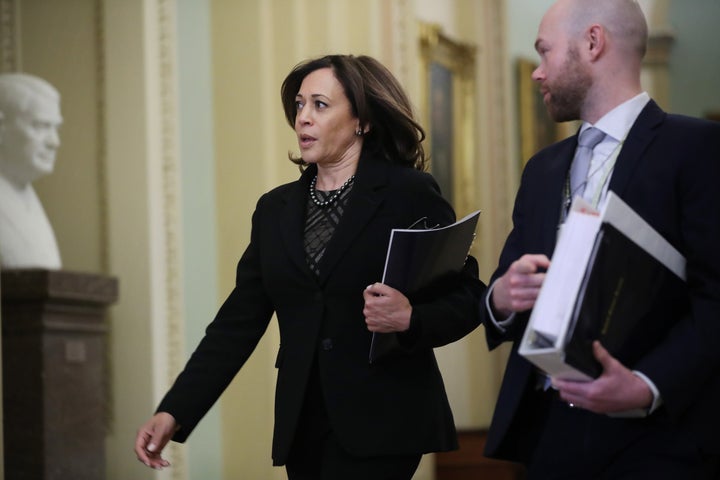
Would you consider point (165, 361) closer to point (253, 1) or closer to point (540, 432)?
A: point (253, 1)

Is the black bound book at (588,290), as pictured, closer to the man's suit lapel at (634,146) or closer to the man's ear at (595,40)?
the man's suit lapel at (634,146)

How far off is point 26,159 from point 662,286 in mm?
4562

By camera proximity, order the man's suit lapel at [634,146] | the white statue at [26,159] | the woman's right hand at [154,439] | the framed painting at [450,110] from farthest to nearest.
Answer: the framed painting at [450,110] < the white statue at [26,159] < the woman's right hand at [154,439] < the man's suit lapel at [634,146]

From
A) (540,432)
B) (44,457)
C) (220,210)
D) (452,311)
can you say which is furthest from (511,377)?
(220,210)

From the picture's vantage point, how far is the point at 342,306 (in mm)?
3256

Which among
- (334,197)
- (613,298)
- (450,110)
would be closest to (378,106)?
(334,197)

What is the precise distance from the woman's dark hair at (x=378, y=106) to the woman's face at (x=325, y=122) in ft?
0.09

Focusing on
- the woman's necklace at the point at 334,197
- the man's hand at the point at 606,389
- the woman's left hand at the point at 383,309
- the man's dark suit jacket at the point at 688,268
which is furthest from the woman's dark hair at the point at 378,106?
the man's hand at the point at 606,389

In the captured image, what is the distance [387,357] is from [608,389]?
107 cm

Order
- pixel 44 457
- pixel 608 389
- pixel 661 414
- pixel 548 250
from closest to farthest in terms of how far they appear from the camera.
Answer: pixel 608 389, pixel 661 414, pixel 548 250, pixel 44 457

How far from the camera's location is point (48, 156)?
6.31 metres

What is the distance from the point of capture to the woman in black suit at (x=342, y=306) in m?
3.14

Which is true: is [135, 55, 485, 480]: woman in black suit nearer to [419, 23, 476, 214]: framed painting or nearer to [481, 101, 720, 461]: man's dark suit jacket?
[481, 101, 720, 461]: man's dark suit jacket

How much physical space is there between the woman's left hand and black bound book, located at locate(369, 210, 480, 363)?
0.04 meters
